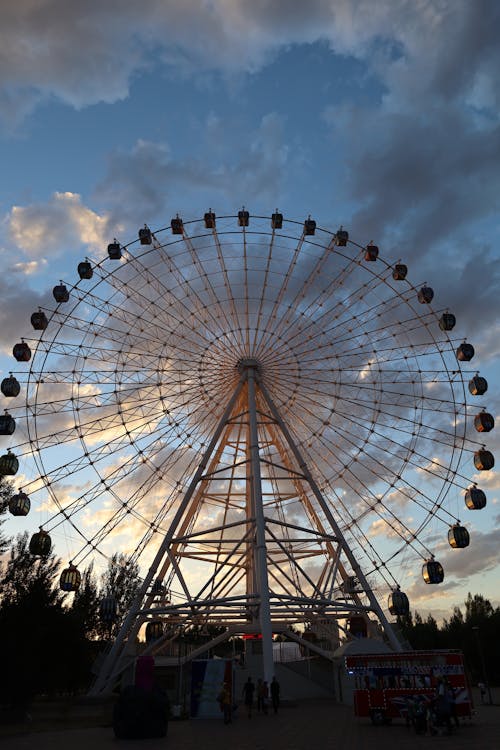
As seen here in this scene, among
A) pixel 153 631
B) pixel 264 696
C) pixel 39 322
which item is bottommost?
pixel 264 696

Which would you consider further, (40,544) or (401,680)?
(40,544)

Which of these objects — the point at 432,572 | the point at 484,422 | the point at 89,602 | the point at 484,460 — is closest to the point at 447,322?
the point at 484,422

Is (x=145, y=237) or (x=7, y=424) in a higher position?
(x=145, y=237)

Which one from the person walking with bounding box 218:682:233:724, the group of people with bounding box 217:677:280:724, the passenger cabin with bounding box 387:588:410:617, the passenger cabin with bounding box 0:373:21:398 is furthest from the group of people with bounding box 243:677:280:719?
the passenger cabin with bounding box 0:373:21:398

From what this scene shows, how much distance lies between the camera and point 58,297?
110 ft

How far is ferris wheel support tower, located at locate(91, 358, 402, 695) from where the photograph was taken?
27.4 metres

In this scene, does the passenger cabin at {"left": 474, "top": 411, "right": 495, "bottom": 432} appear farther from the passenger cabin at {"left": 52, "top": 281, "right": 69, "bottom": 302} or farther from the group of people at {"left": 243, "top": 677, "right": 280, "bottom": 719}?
the passenger cabin at {"left": 52, "top": 281, "right": 69, "bottom": 302}

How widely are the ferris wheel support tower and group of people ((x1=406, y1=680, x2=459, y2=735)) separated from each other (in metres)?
8.29

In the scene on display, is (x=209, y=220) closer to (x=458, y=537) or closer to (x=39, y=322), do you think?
(x=39, y=322)

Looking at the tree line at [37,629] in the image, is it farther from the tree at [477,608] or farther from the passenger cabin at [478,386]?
the tree at [477,608]

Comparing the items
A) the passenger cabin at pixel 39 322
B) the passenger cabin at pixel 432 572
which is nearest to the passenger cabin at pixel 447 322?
the passenger cabin at pixel 432 572

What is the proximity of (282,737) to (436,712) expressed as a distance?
14.7ft

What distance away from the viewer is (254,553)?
28641 millimetres

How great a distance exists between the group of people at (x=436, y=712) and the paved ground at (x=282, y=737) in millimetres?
373
